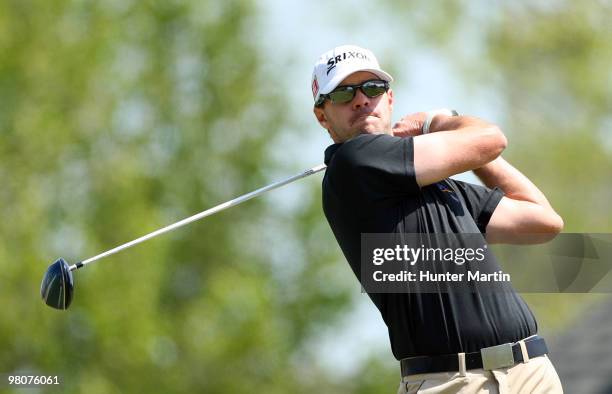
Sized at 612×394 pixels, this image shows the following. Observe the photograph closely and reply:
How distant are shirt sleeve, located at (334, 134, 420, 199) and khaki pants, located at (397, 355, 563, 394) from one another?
28.2 inches

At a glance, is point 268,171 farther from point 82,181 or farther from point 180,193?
point 82,181

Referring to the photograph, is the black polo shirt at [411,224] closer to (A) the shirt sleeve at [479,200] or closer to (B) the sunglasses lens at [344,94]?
(A) the shirt sleeve at [479,200]

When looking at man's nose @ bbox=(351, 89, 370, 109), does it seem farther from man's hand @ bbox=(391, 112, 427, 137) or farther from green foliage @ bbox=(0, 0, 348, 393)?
green foliage @ bbox=(0, 0, 348, 393)

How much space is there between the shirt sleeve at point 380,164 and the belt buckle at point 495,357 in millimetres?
665

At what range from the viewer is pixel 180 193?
20.6 meters

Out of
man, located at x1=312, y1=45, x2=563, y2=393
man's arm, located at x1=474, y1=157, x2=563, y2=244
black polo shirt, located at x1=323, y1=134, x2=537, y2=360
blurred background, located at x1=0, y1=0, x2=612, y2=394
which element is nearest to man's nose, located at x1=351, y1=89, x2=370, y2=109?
man, located at x1=312, y1=45, x2=563, y2=393

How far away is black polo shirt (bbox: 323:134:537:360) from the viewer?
15.6 ft

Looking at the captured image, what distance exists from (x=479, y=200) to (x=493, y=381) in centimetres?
83

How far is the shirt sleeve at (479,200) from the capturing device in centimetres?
520

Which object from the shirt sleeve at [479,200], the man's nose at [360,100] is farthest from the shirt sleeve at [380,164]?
the shirt sleeve at [479,200]

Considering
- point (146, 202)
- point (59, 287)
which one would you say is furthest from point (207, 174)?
point (59, 287)

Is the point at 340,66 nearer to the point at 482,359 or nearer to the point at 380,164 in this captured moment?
the point at 380,164

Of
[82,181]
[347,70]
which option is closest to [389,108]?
[347,70]

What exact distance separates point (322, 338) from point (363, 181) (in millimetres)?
16140
